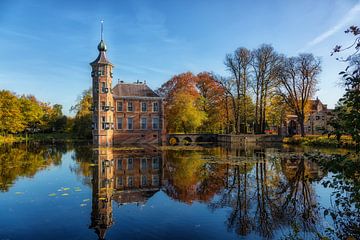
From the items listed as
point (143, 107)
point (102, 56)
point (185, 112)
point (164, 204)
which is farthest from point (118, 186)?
point (185, 112)

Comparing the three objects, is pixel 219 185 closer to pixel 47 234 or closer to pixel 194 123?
pixel 47 234

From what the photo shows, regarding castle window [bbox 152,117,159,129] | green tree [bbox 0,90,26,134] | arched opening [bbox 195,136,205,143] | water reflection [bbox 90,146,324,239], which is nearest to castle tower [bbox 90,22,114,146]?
castle window [bbox 152,117,159,129]

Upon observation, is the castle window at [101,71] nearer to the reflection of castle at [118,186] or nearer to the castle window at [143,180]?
the reflection of castle at [118,186]

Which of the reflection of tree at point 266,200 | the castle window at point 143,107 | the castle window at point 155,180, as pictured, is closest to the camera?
the reflection of tree at point 266,200

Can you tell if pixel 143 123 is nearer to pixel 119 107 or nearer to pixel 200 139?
pixel 119 107

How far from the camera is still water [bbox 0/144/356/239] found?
659cm

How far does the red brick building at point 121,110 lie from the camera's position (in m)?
33.6

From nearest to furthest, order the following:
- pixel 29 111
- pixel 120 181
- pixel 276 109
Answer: pixel 120 181, pixel 276 109, pixel 29 111

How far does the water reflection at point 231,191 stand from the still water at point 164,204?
0.03 meters

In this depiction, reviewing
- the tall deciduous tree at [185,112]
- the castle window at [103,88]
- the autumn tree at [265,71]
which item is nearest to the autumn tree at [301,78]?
the autumn tree at [265,71]

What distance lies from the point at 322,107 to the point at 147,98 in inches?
1460

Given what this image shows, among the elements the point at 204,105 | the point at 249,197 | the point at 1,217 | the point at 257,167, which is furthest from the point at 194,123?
the point at 1,217

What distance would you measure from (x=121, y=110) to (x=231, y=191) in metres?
28.6

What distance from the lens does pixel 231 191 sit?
10.5 meters
